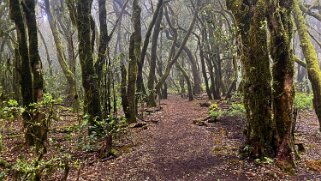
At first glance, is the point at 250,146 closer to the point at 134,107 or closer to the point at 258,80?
the point at 258,80

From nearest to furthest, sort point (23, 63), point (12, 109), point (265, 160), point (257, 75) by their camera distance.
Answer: point (12, 109) → point (265, 160) → point (257, 75) → point (23, 63)

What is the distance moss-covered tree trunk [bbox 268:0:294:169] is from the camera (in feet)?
27.8

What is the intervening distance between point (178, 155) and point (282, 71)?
3694 millimetres

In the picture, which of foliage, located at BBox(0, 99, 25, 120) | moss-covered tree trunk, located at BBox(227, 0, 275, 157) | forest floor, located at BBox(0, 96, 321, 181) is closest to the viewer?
foliage, located at BBox(0, 99, 25, 120)

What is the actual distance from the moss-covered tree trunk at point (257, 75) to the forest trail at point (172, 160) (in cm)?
86

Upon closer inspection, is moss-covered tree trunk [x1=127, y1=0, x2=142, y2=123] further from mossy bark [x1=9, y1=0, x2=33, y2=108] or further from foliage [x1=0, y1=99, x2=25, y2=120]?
foliage [x1=0, y1=99, x2=25, y2=120]

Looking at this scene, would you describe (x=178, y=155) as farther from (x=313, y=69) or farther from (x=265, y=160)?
(x=313, y=69)

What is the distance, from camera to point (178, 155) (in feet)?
31.6

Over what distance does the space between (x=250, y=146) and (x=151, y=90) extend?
10.9 meters

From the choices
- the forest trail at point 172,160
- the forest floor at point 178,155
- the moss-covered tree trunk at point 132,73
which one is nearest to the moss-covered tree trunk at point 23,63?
the forest floor at point 178,155

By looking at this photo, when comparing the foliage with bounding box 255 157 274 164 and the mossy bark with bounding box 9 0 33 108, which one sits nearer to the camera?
the foliage with bounding box 255 157 274 164

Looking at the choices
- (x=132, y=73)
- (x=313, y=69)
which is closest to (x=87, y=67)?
(x=132, y=73)

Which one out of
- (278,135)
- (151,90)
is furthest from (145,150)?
(151,90)

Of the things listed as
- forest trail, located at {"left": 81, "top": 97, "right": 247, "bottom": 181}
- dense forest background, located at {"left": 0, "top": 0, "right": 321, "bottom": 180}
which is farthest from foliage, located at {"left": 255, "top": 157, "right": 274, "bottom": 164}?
forest trail, located at {"left": 81, "top": 97, "right": 247, "bottom": 181}
